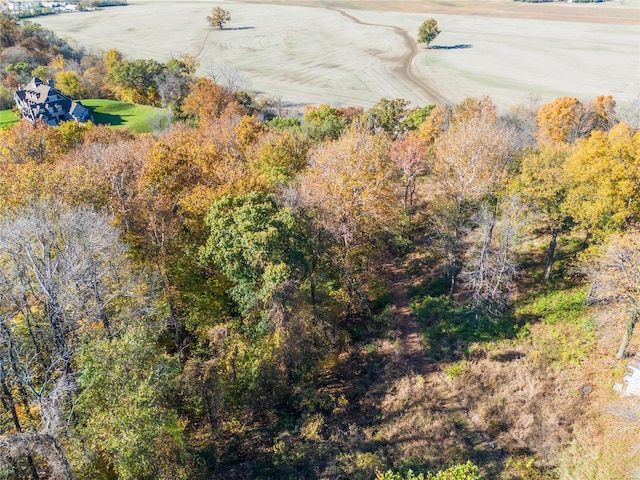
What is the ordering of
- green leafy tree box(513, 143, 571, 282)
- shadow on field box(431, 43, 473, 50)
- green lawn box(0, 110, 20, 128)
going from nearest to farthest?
green leafy tree box(513, 143, 571, 282) → green lawn box(0, 110, 20, 128) → shadow on field box(431, 43, 473, 50)

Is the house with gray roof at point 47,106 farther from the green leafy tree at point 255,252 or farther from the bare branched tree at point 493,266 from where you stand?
the bare branched tree at point 493,266

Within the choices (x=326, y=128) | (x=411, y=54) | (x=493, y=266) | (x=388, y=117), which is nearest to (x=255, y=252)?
(x=493, y=266)

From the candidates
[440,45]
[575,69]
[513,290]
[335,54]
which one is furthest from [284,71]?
[513,290]

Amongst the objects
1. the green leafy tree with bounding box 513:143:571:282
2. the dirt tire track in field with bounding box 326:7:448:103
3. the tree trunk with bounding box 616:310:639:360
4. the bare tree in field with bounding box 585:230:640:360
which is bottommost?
the tree trunk with bounding box 616:310:639:360

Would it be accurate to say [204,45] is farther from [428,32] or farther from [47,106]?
[47,106]

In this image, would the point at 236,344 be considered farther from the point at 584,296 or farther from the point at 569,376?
the point at 584,296

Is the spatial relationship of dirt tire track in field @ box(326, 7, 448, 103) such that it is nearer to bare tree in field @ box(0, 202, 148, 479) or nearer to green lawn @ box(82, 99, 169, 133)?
green lawn @ box(82, 99, 169, 133)

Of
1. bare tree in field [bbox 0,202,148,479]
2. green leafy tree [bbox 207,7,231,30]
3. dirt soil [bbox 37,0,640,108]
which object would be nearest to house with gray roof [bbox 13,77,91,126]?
dirt soil [bbox 37,0,640,108]
